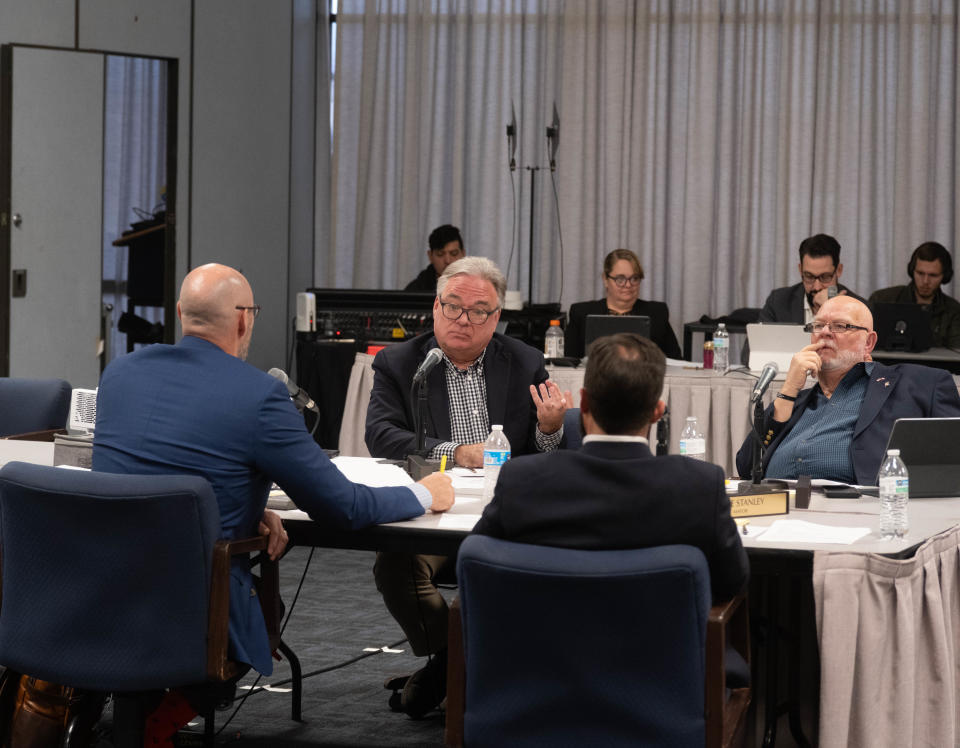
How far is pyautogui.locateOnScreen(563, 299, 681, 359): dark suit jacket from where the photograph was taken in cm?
671

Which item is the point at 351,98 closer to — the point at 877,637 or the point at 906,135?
the point at 906,135

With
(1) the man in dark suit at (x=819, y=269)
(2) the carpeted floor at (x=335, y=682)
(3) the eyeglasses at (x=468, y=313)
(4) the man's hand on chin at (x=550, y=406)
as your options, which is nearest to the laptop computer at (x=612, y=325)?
(1) the man in dark suit at (x=819, y=269)

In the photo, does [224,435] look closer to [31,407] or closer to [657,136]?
[31,407]

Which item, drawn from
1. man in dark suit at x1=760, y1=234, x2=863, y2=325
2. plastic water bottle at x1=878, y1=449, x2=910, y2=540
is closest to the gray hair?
plastic water bottle at x1=878, y1=449, x2=910, y2=540

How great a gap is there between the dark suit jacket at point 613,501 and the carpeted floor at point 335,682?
4.85 ft

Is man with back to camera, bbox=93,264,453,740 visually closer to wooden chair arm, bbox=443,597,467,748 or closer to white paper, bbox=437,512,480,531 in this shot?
white paper, bbox=437,512,480,531

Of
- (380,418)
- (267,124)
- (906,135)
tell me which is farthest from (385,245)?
(380,418)

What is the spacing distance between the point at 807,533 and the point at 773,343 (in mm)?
3144

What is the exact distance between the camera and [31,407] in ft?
14.2

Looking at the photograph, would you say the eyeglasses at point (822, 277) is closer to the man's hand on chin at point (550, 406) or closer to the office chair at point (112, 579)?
the man's hand on chin at point (550, 406)

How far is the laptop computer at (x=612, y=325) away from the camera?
6.04m

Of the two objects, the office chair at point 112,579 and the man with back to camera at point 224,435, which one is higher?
the man with back to camera at point 224,435

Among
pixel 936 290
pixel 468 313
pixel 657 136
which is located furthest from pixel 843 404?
pixel 657 136

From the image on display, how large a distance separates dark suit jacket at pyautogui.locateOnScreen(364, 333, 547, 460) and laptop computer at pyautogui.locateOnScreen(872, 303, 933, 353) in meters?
2.84
